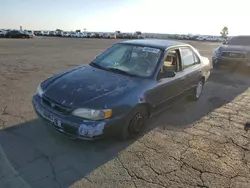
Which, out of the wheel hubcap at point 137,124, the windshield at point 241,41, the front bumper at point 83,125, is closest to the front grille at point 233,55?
the windshield at point 241,41

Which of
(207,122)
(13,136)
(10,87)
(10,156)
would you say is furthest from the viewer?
(10,87)

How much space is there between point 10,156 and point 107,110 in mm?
1483

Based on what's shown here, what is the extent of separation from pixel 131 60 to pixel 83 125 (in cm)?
183

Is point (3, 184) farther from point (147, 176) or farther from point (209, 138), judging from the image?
point (209, 138)

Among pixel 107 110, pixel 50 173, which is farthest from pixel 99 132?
pixel 50 173

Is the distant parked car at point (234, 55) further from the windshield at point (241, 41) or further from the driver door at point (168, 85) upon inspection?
the driver door at point (168, 85)

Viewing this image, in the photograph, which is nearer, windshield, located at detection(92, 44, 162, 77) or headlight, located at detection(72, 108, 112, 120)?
headlight, located at detection(72, 108, 112, 120)

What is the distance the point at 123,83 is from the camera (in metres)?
3.79

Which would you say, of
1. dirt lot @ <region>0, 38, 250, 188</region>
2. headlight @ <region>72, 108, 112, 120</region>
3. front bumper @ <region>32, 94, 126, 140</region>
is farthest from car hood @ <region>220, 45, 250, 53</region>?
headlight @ <region>72, 108, 112, 120</region>

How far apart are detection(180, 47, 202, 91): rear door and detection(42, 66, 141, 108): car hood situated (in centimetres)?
157

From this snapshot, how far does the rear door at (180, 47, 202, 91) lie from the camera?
5055 millimetres

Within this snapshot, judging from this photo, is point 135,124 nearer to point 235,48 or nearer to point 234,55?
point 234,55

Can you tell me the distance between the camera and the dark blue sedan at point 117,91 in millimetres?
3273

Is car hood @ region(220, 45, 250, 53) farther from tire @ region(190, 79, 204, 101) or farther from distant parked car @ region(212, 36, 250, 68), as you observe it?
tire @ region(190, 79, 204, 101)
